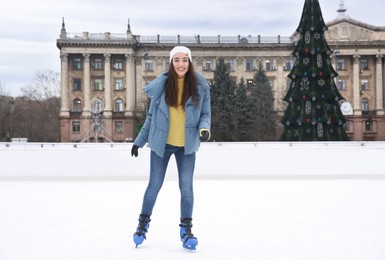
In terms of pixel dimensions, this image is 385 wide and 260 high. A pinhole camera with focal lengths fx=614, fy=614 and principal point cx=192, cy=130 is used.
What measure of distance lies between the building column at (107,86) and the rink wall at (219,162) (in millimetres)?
60234

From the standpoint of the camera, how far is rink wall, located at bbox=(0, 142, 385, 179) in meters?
14.7

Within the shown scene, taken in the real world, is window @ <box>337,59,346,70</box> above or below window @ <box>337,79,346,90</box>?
above

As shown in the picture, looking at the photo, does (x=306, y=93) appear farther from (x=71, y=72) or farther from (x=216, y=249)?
(x=71, y=72)

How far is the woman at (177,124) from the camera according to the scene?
217 inches

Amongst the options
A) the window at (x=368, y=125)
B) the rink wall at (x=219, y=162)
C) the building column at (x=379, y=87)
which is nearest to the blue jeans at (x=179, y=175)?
the rink wall at (x=219, y=162)

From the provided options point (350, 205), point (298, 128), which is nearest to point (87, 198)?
point (350, 205)

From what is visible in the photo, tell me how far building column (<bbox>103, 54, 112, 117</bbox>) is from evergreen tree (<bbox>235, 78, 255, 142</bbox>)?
779 inches

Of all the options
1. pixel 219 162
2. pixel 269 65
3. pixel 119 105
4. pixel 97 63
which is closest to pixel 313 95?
pixel 219 162

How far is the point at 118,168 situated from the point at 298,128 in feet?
33.0

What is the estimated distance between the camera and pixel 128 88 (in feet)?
249

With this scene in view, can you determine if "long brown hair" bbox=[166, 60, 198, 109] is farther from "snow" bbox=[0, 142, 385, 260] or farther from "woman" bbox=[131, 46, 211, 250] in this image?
"snow" bbox=[0, 142, 385, 260]

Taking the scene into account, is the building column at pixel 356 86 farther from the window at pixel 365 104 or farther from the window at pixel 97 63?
the window at pixel 97 63

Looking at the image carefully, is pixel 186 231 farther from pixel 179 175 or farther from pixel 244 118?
pixel 244 118

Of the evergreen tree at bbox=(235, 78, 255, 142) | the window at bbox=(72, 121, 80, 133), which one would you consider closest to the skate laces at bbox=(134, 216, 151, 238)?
the evergreen tree at bbox=(235, 78, 255, 142)
